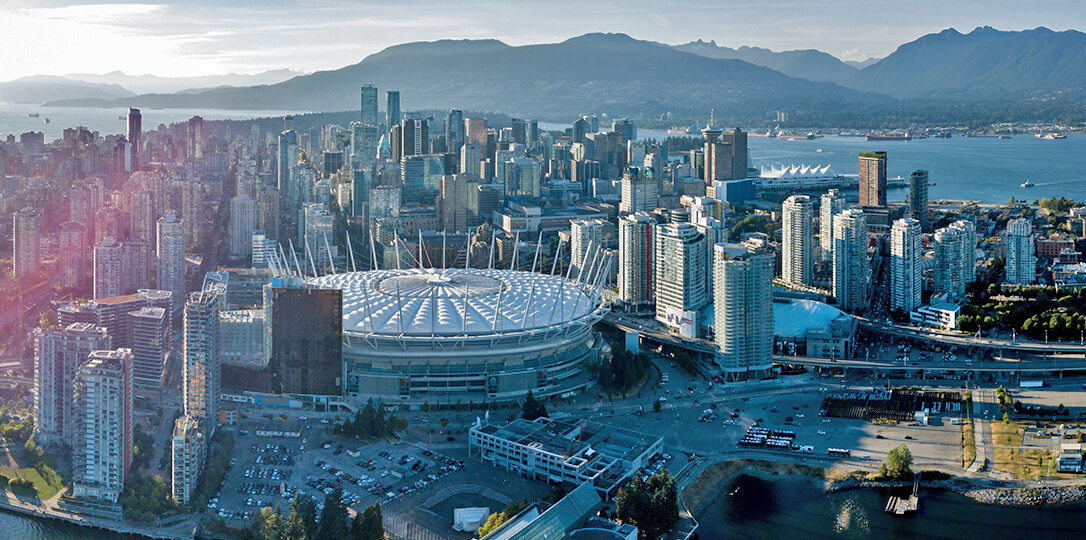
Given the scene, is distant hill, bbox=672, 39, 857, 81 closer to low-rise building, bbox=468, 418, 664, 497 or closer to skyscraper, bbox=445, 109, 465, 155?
skyscraper, bbox=445, 109, 465, 155

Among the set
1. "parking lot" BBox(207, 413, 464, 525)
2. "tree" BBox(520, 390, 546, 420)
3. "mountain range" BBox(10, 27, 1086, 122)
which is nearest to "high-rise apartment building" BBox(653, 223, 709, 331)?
"tree" BBox(520, 390, 546, 420)

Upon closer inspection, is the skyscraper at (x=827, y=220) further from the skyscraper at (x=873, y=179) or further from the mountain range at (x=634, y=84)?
the mountain range at (x=634, y=84)

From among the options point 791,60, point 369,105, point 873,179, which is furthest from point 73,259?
point 791,60

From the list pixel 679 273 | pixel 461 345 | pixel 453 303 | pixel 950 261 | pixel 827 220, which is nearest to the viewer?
pixel 461 345

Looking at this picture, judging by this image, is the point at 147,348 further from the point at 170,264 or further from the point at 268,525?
the point at 268,525

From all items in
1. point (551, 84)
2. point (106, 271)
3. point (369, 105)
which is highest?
point (551, 84)

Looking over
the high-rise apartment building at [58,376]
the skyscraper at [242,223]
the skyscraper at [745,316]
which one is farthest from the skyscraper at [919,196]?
the high-rise apartment building at [58,376]

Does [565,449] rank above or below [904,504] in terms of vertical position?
above
